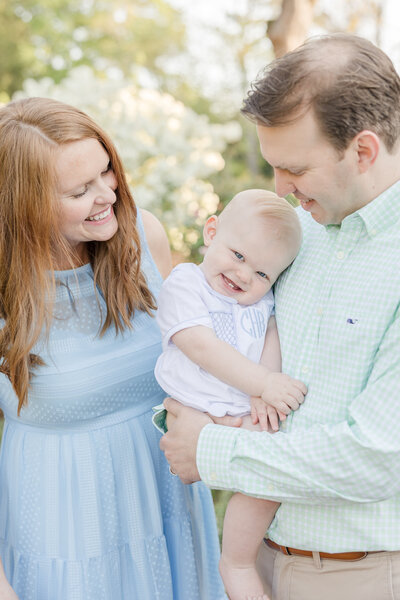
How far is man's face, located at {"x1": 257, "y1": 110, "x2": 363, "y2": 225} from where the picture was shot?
1.64m

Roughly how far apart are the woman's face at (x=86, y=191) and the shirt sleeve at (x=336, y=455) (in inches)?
33.5

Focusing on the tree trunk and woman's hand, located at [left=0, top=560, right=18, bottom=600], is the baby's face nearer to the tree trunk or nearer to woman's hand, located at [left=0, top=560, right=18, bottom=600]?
woman's hand, located at [left=0, top=560, right=18, bottom=600]

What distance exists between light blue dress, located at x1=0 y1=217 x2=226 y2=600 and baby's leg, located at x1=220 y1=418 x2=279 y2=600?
17.5 inches

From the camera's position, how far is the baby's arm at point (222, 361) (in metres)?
1.89

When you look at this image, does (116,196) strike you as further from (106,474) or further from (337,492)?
(337,492)

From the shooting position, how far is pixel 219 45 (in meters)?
22.4

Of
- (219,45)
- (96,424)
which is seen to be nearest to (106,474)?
(96,424)

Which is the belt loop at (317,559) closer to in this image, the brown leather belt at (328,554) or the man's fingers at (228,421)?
the brown leather belt at (328,554)

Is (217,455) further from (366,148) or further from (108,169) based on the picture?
(108,169)

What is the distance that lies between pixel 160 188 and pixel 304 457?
6647 millimetres

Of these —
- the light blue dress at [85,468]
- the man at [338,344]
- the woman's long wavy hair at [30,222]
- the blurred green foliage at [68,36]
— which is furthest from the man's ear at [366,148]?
the blurred green foliage at [68,36]

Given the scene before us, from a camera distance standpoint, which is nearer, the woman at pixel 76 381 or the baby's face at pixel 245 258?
the baby's face at pixel 245 258

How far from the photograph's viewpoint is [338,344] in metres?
1.70

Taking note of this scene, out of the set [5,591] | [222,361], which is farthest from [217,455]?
[5,591]
